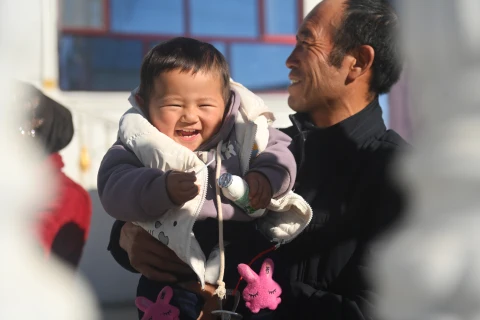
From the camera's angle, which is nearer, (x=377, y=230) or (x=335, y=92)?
(x=377, y=230)

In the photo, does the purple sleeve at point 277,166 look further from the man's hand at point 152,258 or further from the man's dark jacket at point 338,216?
the man's hand at point 152,258

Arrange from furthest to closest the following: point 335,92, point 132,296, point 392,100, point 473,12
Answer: point 132,296
point 392,100
point 335,92
point 473,12

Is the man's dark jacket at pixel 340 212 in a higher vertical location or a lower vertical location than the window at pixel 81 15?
lower

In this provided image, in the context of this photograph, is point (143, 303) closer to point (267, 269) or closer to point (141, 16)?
point (267, 269)

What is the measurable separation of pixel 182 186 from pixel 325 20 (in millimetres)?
722

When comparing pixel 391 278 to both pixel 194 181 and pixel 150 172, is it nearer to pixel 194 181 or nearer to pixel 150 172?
pixel 194 181

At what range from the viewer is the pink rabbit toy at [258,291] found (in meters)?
1.45

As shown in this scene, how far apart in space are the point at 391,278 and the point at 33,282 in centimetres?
25

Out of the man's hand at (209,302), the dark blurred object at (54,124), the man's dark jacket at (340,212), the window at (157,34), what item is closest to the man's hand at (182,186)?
the man's hand at (209,302)

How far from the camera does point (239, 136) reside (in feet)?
5.09

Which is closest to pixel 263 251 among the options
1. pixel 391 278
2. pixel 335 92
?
pixel 335 92

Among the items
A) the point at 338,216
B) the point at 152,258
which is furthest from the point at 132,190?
the point at 338,216

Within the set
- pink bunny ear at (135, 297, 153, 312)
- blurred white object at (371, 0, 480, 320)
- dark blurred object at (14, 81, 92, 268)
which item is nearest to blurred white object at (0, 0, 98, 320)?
blurred white object at (371, 0, 480, 320)

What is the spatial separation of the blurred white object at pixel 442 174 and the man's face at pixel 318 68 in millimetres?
1256
